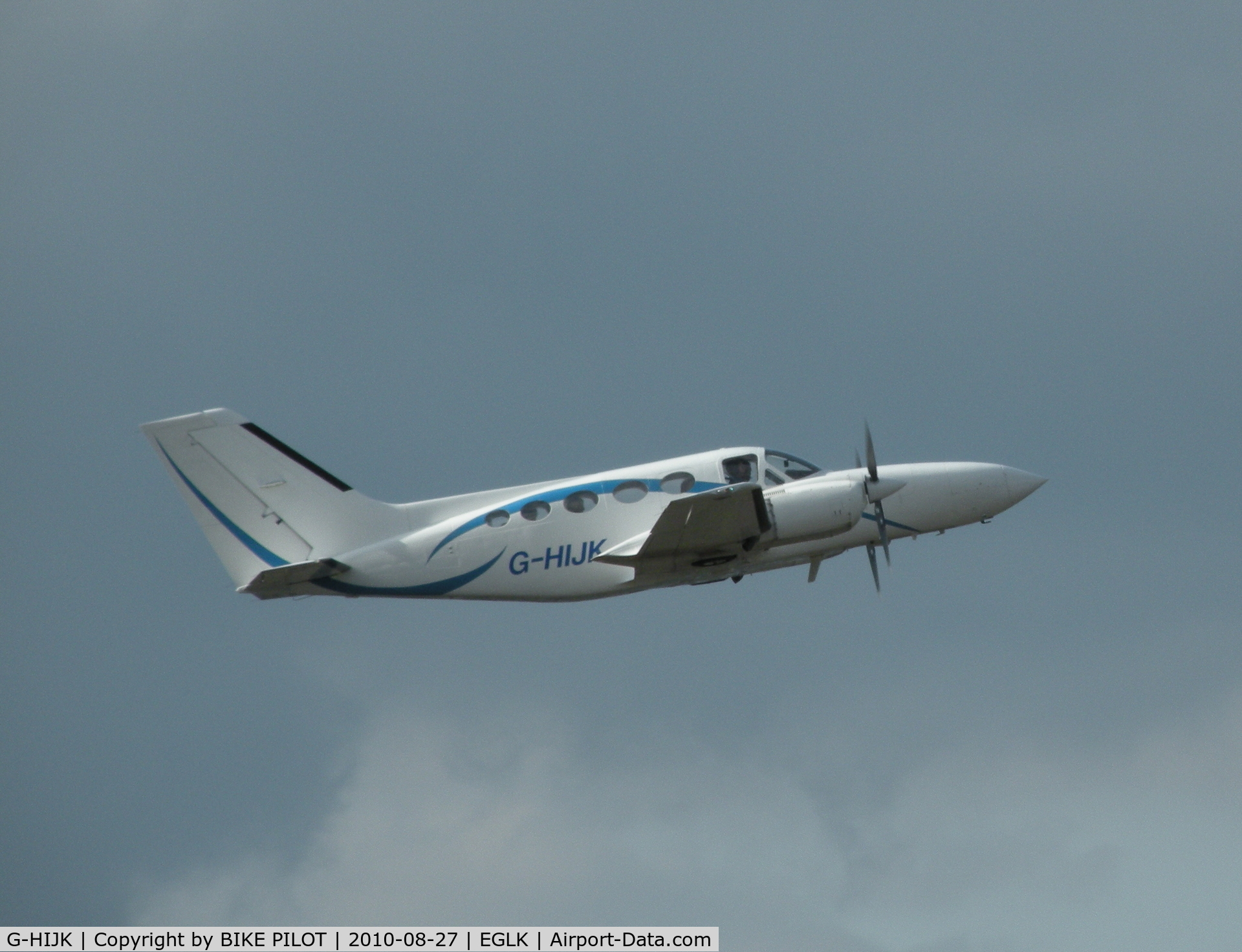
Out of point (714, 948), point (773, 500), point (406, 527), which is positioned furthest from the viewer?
point (406, 527)

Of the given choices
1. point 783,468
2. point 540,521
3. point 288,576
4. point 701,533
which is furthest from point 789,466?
point 288,576

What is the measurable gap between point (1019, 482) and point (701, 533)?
886 cm

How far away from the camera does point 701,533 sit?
29891 mm

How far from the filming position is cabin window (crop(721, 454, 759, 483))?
30922 millimetres

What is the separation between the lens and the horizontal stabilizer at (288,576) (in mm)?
30594

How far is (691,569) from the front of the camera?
103 feet

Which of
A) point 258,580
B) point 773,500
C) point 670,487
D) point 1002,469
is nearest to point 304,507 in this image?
point 258,580

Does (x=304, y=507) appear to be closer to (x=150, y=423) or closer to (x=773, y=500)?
(x=150, y=423)

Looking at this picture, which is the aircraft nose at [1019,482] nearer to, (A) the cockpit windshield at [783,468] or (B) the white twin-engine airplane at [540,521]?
(B) the white twin-engine airplane at [540,521]

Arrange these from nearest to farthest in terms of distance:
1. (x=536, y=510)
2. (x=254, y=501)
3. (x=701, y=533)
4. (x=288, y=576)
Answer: (x=701, y=533)
(x=288, y=576)
(x=536, y=510)
(x=254, y=501)

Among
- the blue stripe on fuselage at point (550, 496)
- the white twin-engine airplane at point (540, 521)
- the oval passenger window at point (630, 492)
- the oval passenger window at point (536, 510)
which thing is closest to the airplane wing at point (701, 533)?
the white twin-engine airplane at point (540, 521)

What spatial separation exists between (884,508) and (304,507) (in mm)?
14023

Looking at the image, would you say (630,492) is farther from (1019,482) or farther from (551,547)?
(1019,482)

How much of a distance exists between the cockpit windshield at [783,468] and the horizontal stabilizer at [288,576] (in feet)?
32.9
